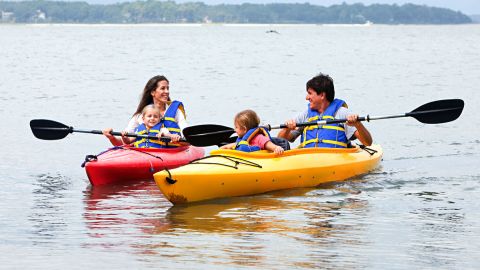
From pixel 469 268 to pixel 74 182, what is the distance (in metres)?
6.00

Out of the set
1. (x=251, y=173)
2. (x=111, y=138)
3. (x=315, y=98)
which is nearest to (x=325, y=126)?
(x=315, y=98)

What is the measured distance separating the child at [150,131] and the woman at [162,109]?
0.02 m

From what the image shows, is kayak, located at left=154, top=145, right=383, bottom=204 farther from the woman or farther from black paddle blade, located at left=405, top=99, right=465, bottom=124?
the woman

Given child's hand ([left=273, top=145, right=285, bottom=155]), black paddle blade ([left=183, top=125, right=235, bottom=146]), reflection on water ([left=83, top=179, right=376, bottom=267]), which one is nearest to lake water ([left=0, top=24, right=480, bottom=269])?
reflection on water ([left=83, top=179, right=376, bottom=267])

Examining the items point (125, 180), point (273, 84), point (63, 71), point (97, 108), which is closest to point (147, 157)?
point (125, 180)

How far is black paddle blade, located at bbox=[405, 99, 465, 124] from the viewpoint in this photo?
12008mm

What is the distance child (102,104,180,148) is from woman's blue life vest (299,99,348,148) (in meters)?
1.48

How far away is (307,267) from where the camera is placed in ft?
24.7

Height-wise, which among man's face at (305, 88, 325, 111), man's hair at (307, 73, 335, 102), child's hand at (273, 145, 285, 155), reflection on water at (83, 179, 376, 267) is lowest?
reflection on water at (83, 179, 376, 267)

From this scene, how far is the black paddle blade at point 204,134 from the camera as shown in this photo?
11.2 m

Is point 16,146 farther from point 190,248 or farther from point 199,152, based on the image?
point 190,248

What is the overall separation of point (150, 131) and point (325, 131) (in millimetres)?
1988

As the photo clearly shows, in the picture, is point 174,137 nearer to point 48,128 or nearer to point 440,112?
point 48,128

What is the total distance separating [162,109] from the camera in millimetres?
12109
